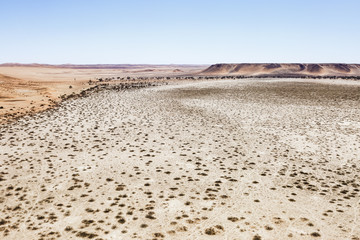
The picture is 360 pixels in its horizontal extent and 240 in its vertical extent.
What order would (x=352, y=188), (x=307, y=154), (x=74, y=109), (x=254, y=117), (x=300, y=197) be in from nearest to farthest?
(x=300, y=197)
(x=352, y=188)
(x=307, y=154)
(x=254, y=117)
(x=74, y=109)

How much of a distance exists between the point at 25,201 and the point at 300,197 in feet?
29.2

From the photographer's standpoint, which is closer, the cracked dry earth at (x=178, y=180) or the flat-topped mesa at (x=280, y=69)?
the cracked dry earth at (x=178, y=180)

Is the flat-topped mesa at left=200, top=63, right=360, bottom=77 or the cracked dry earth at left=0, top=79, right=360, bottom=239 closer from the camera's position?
the cracked dry earth at left=0, top=79, right=360, bottom=239

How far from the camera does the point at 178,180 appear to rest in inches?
433

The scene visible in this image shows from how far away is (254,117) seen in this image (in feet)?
78.0

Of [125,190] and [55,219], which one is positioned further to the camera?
[125,190]

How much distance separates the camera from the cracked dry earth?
25.5ft

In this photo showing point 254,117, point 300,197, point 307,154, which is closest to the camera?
point 300,197

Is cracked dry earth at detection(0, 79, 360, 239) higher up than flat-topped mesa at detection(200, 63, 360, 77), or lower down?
lower down

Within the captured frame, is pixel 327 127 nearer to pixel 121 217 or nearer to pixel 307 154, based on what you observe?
pixel 307 154

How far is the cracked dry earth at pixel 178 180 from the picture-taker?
7.79m

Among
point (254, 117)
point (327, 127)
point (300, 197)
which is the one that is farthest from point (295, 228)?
point (254, 117)

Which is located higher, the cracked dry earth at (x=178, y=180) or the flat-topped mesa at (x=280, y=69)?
the flat-topped mesa at (x=280, y=69)

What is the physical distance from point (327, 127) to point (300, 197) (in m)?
12.3
